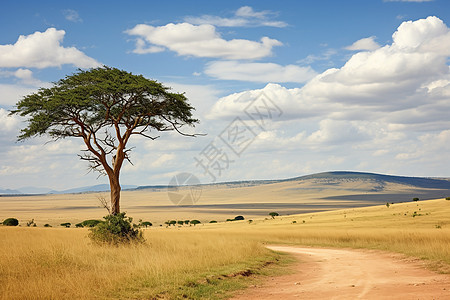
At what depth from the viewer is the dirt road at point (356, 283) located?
11859 mm

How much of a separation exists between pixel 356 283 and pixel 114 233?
45.1 feet

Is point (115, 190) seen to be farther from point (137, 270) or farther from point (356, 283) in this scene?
point (356, 283)

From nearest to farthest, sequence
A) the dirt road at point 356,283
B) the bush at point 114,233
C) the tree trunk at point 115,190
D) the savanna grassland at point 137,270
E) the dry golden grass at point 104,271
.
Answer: the dry golden grass at point 104,271, the savanna grassland at point 137,270, the dirt road at point 356,283, the bush at point 114,233, the tree trunk at point 115,190

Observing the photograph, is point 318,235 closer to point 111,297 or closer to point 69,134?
point 69,134

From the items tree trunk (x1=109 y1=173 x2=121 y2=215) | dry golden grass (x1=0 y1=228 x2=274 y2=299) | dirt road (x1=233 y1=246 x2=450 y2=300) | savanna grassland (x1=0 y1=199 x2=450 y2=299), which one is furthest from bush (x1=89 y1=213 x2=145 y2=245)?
dirt road (x1=233 y1=246 x2=450 y2=300)

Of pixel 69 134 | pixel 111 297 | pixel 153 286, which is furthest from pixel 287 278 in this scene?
pixel 69 134

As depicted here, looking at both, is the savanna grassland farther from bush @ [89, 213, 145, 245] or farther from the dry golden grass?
bush @ [89, 213, 145, 245]

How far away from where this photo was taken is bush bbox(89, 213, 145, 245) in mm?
23297

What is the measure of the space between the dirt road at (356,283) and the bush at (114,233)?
915cm

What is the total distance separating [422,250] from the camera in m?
23.3

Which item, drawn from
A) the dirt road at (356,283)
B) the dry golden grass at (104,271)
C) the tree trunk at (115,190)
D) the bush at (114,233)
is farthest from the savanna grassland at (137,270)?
the tree trunk at (115,190)

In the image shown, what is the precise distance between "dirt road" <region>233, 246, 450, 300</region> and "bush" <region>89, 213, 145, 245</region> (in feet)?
30.0

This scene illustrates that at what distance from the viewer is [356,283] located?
13.9 meters

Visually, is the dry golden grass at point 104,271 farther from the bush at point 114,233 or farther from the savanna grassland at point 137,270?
the bush at point 114,233
